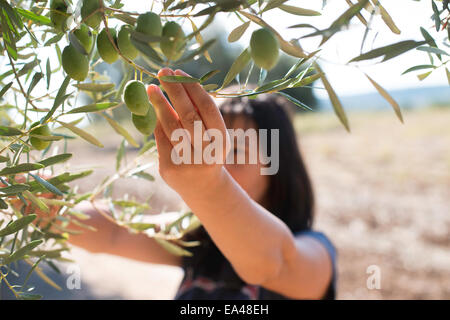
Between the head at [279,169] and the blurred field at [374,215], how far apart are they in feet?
2.01

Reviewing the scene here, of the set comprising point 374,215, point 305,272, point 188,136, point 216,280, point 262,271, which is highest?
point 188,136

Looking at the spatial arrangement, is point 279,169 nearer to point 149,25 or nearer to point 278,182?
point 278,182

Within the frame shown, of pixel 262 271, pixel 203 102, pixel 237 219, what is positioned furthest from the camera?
pixel 262 271

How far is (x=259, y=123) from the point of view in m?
1.41

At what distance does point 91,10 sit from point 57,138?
11 centimetres

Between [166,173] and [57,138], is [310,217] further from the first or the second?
[57,138]

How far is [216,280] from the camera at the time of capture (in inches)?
52.7

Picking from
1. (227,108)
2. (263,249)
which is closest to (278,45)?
(263,249)

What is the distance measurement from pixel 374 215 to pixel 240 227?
10.8ft

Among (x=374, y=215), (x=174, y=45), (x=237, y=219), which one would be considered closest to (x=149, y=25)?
(x=174, y=45)

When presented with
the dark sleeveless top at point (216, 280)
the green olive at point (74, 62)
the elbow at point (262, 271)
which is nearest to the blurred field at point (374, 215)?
the dark sleeveless top at point (216, 280)

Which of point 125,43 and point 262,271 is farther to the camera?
point 262,271

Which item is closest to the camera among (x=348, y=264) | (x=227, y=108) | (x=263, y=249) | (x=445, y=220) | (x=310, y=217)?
(x=263, y=249)
